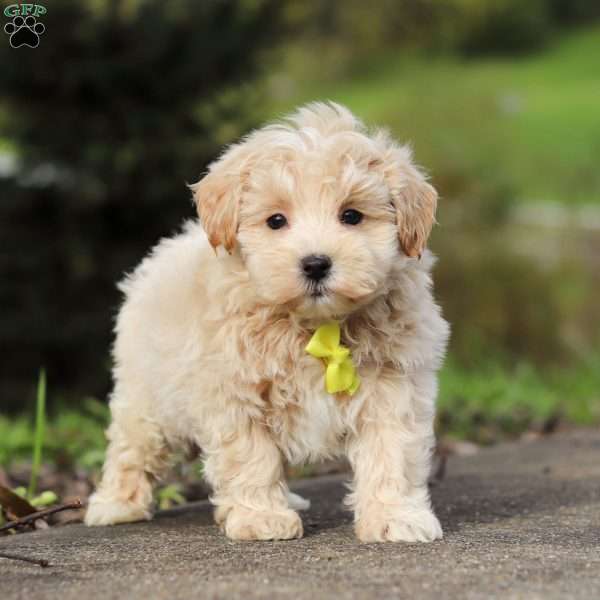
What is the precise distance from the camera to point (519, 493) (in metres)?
5.70

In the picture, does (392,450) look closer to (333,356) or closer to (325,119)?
(333,356)

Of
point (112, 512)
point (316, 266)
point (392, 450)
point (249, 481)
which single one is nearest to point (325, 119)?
point (316, 266)

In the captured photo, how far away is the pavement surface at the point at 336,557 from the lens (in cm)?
340

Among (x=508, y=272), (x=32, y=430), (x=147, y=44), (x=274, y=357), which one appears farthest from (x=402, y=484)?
(x=508, y=272)

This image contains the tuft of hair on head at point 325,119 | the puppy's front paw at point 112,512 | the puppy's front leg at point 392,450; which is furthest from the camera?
the puppy's front paw at point 112,512

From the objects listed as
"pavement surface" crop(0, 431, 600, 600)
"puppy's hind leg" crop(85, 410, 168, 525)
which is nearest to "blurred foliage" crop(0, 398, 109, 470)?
"puppy's hind leg" crop(85, 410, 168, 525)

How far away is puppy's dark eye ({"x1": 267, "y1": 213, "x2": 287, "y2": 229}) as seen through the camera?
4.52 metres

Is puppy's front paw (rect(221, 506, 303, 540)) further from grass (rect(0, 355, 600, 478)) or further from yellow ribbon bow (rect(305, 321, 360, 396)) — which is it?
grass (rect(0, 355, 600, 478))

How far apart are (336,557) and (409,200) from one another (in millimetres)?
1444

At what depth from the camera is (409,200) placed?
15.1 feet

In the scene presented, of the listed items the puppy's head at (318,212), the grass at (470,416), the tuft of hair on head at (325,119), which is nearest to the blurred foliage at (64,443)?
the grass at (470,416)

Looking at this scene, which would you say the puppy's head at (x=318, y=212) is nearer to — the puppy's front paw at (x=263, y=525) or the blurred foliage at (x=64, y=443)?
the puppy's front paw at (x=263, y=525)

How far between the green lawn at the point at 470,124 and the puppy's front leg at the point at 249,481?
21.9 ft

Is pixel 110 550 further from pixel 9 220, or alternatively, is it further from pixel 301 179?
pixel 9 220
